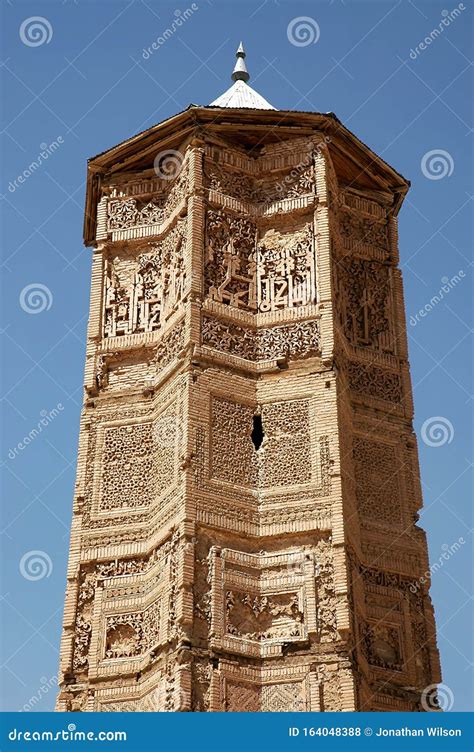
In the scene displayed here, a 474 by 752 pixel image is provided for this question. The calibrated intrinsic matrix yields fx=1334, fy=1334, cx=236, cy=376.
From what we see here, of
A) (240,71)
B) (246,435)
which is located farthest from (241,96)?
(246,435)

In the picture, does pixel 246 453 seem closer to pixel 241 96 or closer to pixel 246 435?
pixel 246 435

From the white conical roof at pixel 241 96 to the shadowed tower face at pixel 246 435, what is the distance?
0.09 metres

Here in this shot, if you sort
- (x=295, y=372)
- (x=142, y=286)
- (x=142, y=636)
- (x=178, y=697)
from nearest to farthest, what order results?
(x=178, y=697)
(x=142, y=636)
(x=295, y=372)
(x=142, y=286)

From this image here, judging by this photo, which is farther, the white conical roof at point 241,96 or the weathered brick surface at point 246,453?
the white conical roof at point 241,96

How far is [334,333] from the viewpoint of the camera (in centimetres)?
1542

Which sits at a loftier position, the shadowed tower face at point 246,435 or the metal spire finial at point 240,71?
the metal spire finial at point 240,71

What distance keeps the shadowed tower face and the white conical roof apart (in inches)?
3.4

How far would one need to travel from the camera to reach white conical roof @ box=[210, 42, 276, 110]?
18.0 m

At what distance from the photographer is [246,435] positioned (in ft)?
49.1

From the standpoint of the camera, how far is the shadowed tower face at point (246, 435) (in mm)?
13609

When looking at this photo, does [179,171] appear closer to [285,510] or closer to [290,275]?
[290,275]

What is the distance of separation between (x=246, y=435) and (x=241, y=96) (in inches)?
221

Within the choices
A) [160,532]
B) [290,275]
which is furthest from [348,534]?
[290,275]

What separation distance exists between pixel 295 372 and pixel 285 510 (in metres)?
1.76
